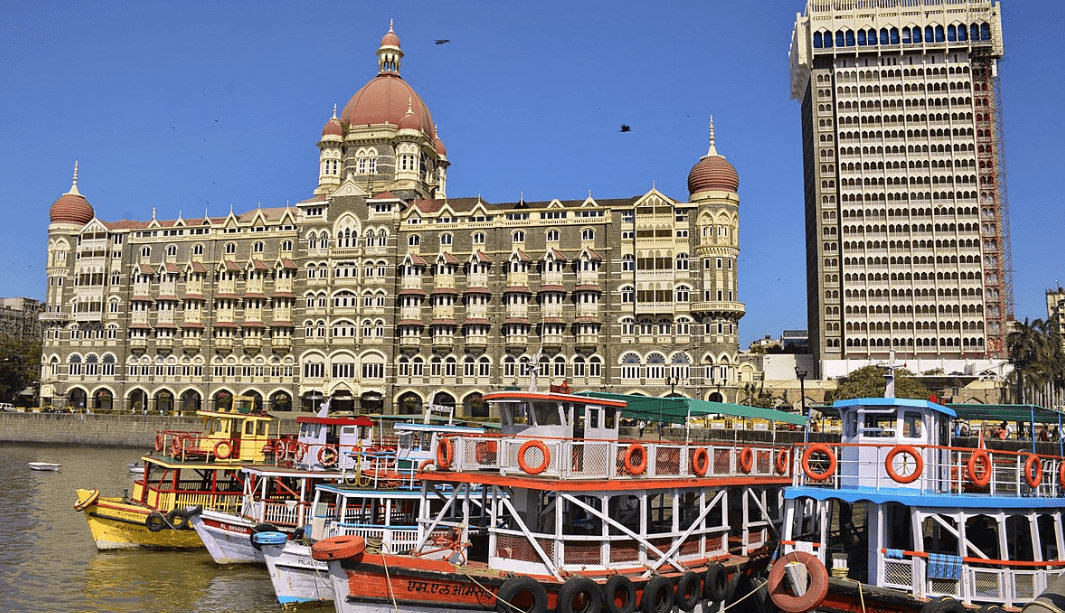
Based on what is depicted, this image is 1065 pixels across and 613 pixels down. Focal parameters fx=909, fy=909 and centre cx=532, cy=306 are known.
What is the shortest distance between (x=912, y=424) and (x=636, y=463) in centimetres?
663

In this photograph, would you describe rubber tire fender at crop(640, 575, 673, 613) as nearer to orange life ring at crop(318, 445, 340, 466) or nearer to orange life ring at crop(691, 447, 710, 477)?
orange life ring at crop(691, 447, 710, 477)

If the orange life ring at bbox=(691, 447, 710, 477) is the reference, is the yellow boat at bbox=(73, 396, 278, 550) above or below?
below

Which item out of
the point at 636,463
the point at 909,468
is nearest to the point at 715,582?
the point at 636,463

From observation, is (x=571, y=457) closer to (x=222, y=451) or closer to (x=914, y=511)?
(x=914, y=511)

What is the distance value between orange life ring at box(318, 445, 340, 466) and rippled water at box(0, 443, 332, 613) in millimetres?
4679

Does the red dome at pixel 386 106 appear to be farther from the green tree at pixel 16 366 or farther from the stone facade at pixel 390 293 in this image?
the green tree at pixel 16 366

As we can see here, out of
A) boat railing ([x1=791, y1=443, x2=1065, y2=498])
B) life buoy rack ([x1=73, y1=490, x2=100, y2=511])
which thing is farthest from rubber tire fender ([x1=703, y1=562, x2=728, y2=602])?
life buoy rack ([x1=73, y1=490, x2=100, y2=511])

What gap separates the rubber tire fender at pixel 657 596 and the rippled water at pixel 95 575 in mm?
10091

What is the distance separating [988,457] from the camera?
68.2 ft

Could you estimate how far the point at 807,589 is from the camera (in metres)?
19.3

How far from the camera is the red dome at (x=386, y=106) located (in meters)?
93.8

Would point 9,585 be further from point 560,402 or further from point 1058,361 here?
point 1058,361

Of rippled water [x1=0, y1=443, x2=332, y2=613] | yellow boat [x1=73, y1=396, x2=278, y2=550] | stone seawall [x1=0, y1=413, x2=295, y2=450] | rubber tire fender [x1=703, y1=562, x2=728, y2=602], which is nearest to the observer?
rubber tire fender [x1=703, y1=562, x2=728, y2=602]

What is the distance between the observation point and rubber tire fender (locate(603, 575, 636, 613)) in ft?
65.4
